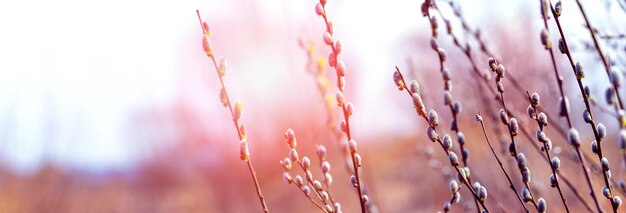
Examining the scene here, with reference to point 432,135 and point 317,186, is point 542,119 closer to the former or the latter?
point 432,135

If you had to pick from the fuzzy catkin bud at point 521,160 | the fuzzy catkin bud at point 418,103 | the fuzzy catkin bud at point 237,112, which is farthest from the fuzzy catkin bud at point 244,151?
the fuzzy catkin bud at point 521,160

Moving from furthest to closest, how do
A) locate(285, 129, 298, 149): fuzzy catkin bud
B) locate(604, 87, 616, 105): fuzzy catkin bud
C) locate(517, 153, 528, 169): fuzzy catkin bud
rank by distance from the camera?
locate(285, 129, 298, 149): fuzzy catkin bud
locate(517, 153, 528, 169): fuzzy catkin bud
locate(604, 87, 616, 105): fuzzy catkin bud

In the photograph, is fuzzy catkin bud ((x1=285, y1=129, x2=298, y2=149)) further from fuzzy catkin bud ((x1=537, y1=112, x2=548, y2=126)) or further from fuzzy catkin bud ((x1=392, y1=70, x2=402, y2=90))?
fuzzy catkin bud ((x1=537, y1=112, x2=548, y2=126))

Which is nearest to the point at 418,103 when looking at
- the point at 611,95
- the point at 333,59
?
the point at 333,59

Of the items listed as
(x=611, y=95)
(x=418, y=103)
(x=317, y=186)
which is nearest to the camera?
(x=611, y=95)

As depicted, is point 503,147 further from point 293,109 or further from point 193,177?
point 193,177

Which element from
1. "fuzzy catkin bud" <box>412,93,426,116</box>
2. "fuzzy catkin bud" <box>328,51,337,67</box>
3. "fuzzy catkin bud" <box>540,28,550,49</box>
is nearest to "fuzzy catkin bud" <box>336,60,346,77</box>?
"fuzzy catkin bud" <box>328,51,337,67</box>

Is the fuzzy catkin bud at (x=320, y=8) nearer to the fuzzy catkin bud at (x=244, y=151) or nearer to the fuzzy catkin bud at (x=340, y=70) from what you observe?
the fuzzy catkin bud at (x=340, y=70)

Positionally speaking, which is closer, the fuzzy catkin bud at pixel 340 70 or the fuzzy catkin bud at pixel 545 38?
the fuzzy catkin bud at pixel 545 38

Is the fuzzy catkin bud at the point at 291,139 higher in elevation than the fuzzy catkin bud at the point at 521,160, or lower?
higher

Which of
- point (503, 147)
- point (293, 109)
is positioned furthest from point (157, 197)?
point (503, 147)

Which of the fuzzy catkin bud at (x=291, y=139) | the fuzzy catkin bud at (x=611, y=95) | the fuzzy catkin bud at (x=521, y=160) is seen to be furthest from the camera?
A: the fuzzy catkin bud at (x=291, y=139)
